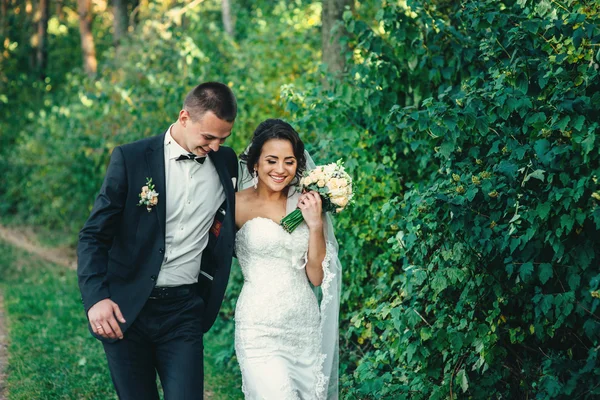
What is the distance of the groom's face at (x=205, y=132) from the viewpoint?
3.94 meters

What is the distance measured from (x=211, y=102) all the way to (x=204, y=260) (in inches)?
35.4

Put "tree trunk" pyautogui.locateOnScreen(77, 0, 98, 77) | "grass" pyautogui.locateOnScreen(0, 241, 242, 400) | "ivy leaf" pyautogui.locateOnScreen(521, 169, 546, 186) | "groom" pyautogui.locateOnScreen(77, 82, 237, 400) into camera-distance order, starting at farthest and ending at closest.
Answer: "tree trunk" pyautogui.locateOnScreen(77, 0, 98, 77), "grass" pyautogui.locateOnScreen(0, 241, 242, 400), "ivy leaf" pyautogui.locateOnScreen(521, 169, 546, 186), "groom" pyautogui.locateOnScreen(77, 82, 237, 400)

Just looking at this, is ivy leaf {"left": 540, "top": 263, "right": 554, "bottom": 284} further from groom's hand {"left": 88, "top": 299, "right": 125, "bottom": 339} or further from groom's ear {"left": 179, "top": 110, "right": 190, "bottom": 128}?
groom's hand {"left": 88, "top": 299, "right": 125, "bottom": 339}

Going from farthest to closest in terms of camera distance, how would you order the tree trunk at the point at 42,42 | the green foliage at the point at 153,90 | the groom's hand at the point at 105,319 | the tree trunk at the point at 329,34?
the tree trunk at the point at 42,42 < the green foliage at the point at 153,90 < the tree trunk at the point at 329,34 < the groom's hand at the point at 105,319

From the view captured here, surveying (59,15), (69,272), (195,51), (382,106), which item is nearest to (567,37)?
(382,106)

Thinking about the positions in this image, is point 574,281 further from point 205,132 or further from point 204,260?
point 205,132

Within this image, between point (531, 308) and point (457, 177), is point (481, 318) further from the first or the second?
point (457, 177)

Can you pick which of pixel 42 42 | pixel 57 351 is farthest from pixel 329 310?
pixel 42 42

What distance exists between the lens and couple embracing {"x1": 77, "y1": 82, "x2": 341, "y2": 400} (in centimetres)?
393

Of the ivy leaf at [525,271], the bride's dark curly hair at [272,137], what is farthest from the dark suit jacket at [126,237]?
A: the ivy leaf at [525,271]

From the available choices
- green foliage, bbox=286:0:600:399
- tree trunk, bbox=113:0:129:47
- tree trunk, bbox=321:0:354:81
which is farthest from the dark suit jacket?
tree trunk, bbox=113:0:129:47

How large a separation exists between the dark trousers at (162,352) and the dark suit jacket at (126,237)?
4.7 inches

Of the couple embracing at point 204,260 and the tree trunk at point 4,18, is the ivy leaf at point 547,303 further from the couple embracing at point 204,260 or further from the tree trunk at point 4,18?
the tree trunk at point 4,18

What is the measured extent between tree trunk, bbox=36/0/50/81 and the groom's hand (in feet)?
70.4
